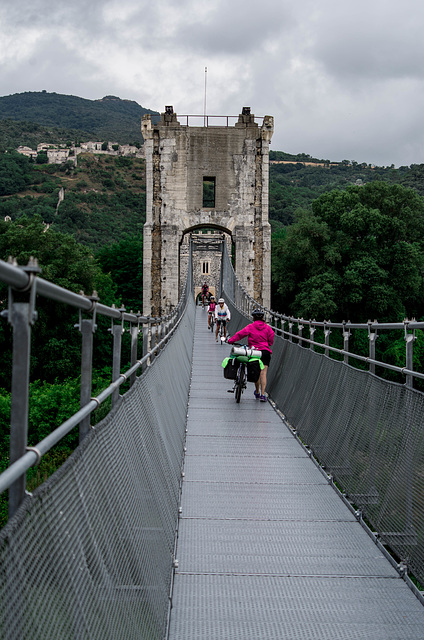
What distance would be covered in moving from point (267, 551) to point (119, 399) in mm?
1998

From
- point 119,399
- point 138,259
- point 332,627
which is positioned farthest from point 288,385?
point 138,259

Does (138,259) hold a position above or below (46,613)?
above

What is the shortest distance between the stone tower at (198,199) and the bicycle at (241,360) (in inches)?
807

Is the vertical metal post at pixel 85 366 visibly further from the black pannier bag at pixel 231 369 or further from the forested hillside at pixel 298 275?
the forested hillside at pixel 298 275

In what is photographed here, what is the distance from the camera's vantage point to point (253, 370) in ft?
32.4

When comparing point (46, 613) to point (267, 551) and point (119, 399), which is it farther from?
point (267, 551)

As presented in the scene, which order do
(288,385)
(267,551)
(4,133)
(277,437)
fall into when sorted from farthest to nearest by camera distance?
(4,133), (288,385), (277,437), (267,551)

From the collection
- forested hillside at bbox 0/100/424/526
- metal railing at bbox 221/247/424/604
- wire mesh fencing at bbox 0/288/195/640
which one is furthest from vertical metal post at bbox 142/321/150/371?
forested hillside at bbox 0/100/424/526

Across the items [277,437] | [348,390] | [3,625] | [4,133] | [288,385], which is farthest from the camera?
[4,133]

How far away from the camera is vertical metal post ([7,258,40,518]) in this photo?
1493mm

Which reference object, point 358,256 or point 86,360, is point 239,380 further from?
point 358,256

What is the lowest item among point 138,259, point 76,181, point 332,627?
point 332,627

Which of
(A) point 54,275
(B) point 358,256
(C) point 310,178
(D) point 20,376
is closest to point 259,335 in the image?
(D) point 20,376

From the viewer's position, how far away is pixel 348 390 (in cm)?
582
